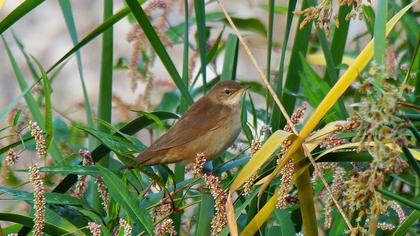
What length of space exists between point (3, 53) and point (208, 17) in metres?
3.59

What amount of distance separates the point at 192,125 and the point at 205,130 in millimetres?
132

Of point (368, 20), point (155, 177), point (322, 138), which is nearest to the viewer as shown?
point (322, 138)

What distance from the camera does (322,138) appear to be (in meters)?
2.18

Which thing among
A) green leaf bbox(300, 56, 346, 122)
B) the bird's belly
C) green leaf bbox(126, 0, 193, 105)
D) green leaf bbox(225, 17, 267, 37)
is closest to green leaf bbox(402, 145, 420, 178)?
green leaf bbox(126, 0, 193, 105)

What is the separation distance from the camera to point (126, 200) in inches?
88.7

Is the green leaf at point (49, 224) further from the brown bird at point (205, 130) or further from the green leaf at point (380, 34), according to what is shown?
the green leaf at point (380, 34)

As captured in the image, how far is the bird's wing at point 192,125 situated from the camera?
10.4 feet

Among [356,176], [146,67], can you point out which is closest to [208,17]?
[146,67]

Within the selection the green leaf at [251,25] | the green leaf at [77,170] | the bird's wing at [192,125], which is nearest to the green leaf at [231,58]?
the bird's wing at [192,125]

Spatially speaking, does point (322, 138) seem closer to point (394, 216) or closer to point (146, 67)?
point (394, 216)

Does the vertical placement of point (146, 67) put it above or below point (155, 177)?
above

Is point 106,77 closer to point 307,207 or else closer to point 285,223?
point 285,223

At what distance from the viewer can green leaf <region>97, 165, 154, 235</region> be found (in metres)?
2.20

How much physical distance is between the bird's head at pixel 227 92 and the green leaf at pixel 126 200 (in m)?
1.20
